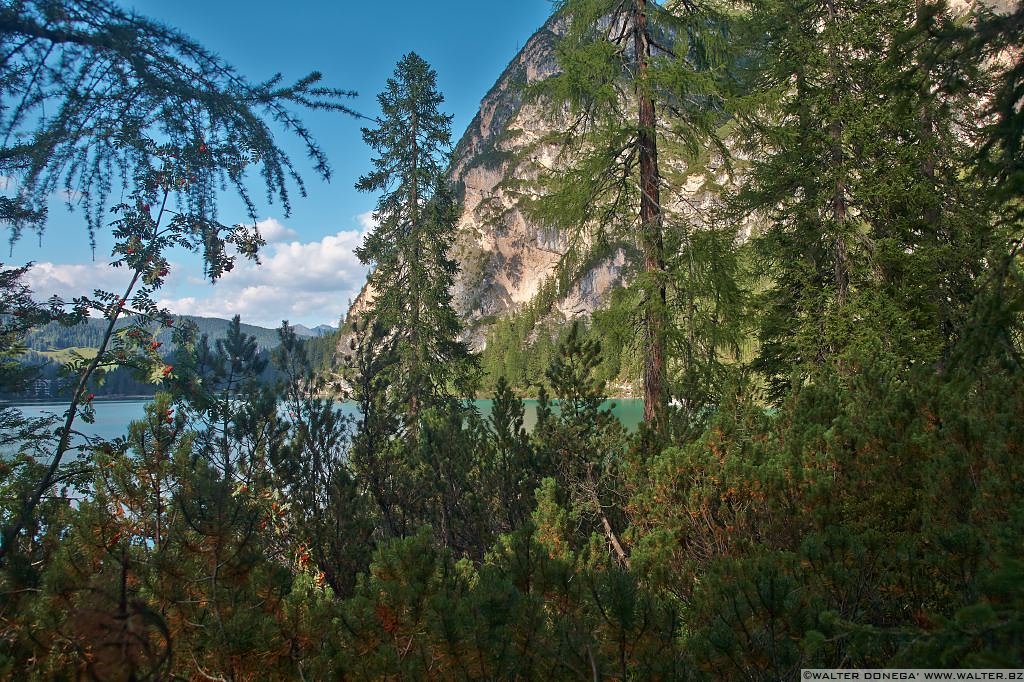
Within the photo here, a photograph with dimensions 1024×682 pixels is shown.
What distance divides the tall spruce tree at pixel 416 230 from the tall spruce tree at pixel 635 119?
9630mm

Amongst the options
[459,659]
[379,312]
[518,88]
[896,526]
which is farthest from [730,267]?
[379,312]

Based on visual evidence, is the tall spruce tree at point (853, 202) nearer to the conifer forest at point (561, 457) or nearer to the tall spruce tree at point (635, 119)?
the conifer forest at point (561, 457)

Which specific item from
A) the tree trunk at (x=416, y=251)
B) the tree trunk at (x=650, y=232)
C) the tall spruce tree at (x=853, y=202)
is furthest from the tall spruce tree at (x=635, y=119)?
the tree trunk at (x=416, y=251)

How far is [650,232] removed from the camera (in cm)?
825

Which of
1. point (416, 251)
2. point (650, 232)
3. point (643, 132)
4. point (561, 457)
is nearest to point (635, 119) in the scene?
point (643, 132)

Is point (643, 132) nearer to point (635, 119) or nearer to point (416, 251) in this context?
point (635, 119)

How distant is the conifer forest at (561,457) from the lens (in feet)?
6.07

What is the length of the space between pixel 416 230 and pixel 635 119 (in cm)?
1062

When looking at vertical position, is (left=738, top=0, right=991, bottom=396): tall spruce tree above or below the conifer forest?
above

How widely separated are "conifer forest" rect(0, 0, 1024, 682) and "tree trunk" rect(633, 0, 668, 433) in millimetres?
48

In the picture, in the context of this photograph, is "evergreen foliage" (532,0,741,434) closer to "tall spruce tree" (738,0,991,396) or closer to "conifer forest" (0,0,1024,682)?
"conifer forest" (0,0,1024,682)

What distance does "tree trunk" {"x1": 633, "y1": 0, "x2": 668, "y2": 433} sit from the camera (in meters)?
8.04

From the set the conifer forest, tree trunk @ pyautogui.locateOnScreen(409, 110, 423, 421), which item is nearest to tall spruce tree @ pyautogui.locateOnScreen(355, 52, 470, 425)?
tree trunk @ pyautogui.locateOnScreen(409, 110, 423, 421)

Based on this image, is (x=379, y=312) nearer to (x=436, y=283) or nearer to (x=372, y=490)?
(x=436, y=283)
